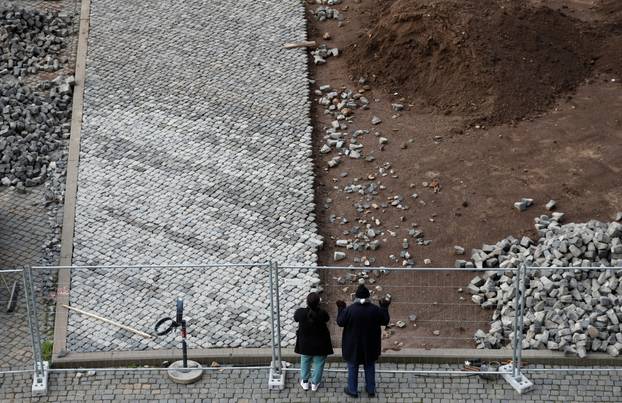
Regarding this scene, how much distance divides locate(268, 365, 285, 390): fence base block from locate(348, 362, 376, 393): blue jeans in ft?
3.05

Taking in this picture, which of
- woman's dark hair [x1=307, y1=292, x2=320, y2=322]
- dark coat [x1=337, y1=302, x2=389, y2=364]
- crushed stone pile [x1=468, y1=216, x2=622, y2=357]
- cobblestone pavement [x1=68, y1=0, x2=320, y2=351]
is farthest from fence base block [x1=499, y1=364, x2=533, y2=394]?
cobblestone pavement [x1=68, y1=0, x2=320, y2=351]

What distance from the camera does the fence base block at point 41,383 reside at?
14.7m

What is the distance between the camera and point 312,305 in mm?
13727

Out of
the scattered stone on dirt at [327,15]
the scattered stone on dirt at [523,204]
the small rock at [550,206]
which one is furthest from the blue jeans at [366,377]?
the scattered stone on dirt at [327,15]

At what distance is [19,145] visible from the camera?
2003 cm

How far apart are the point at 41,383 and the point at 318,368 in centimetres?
376

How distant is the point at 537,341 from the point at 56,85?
38.3 feet

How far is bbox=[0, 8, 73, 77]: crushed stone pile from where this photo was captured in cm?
2286

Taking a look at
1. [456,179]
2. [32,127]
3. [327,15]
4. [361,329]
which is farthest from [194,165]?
[361,329]

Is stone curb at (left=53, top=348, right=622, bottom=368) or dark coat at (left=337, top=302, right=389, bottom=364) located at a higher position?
dark coat at (left=337, top=302, right=389, bottom=364)

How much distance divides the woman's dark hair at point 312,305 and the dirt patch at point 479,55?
796 cm

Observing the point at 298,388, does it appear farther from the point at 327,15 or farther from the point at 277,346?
the point at 327,15

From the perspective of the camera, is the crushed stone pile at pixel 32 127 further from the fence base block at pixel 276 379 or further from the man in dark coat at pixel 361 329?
the man in dark coat at pixel 361 329

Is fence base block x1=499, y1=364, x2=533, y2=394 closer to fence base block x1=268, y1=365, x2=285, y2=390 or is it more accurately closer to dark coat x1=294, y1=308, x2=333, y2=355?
dark coat x1=294, y1=308, x2=333, y2=355
